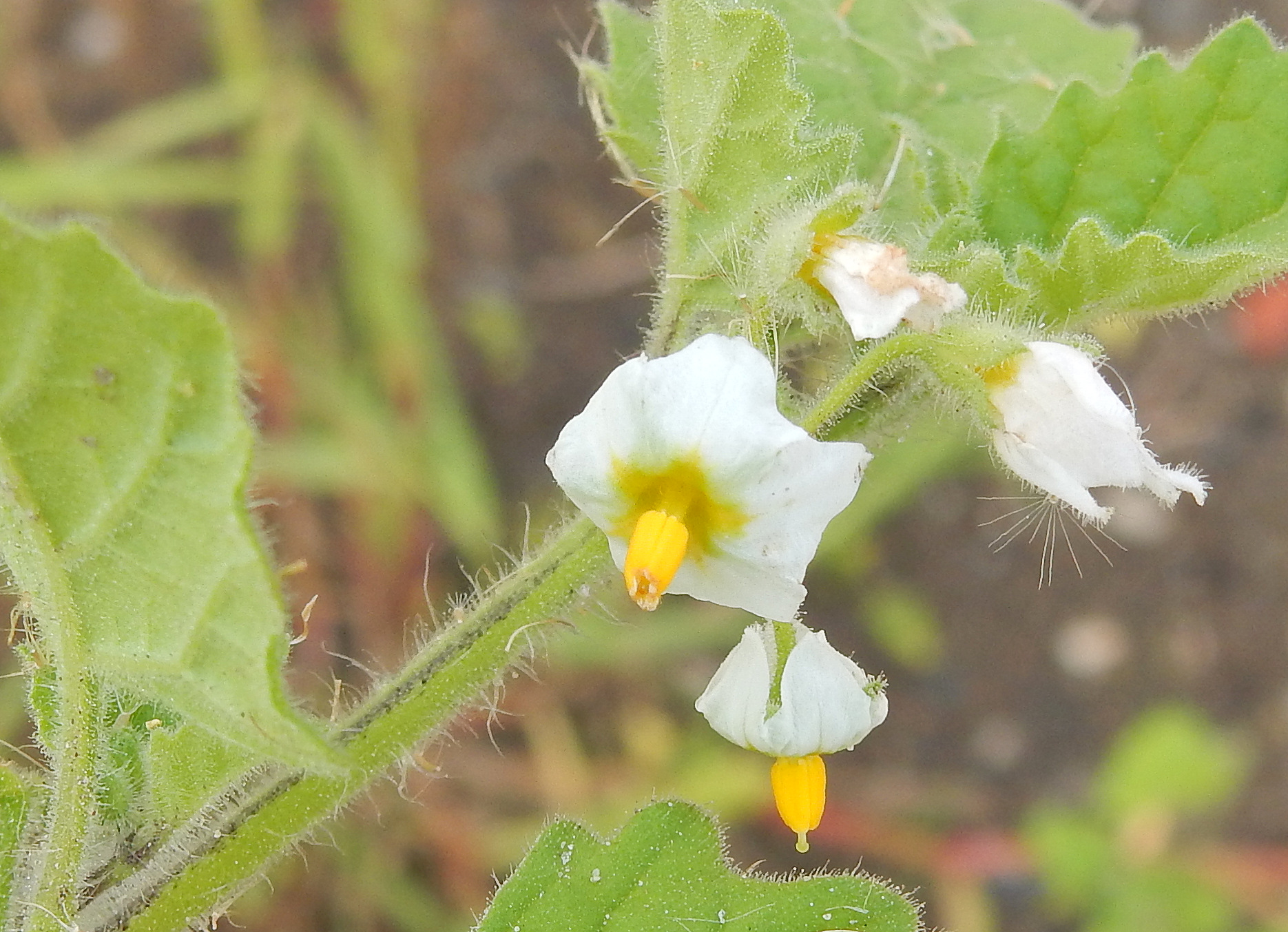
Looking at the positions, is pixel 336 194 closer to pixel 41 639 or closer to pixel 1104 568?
pixel 1104 568

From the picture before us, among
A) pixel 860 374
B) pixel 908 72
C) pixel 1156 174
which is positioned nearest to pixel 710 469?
pixel 860 374

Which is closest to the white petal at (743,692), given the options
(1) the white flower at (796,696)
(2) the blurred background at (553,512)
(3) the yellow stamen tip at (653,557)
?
(1) the white flower at (796,696)

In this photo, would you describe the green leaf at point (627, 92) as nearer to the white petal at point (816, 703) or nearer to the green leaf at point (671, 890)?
the white petal at point (816, 703)

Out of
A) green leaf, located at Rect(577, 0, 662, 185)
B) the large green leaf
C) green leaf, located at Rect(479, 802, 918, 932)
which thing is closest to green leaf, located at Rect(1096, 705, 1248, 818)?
the large green leaf

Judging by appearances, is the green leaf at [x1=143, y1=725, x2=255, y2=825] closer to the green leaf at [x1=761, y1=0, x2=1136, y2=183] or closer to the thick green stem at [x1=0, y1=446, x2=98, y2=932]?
the thick green stem at [x1=0, y1=446, x2=98, y2=932]

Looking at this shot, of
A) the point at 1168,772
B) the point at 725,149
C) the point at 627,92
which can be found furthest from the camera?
the point at 1168,772

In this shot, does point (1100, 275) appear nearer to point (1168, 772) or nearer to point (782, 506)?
point (782, 506)
